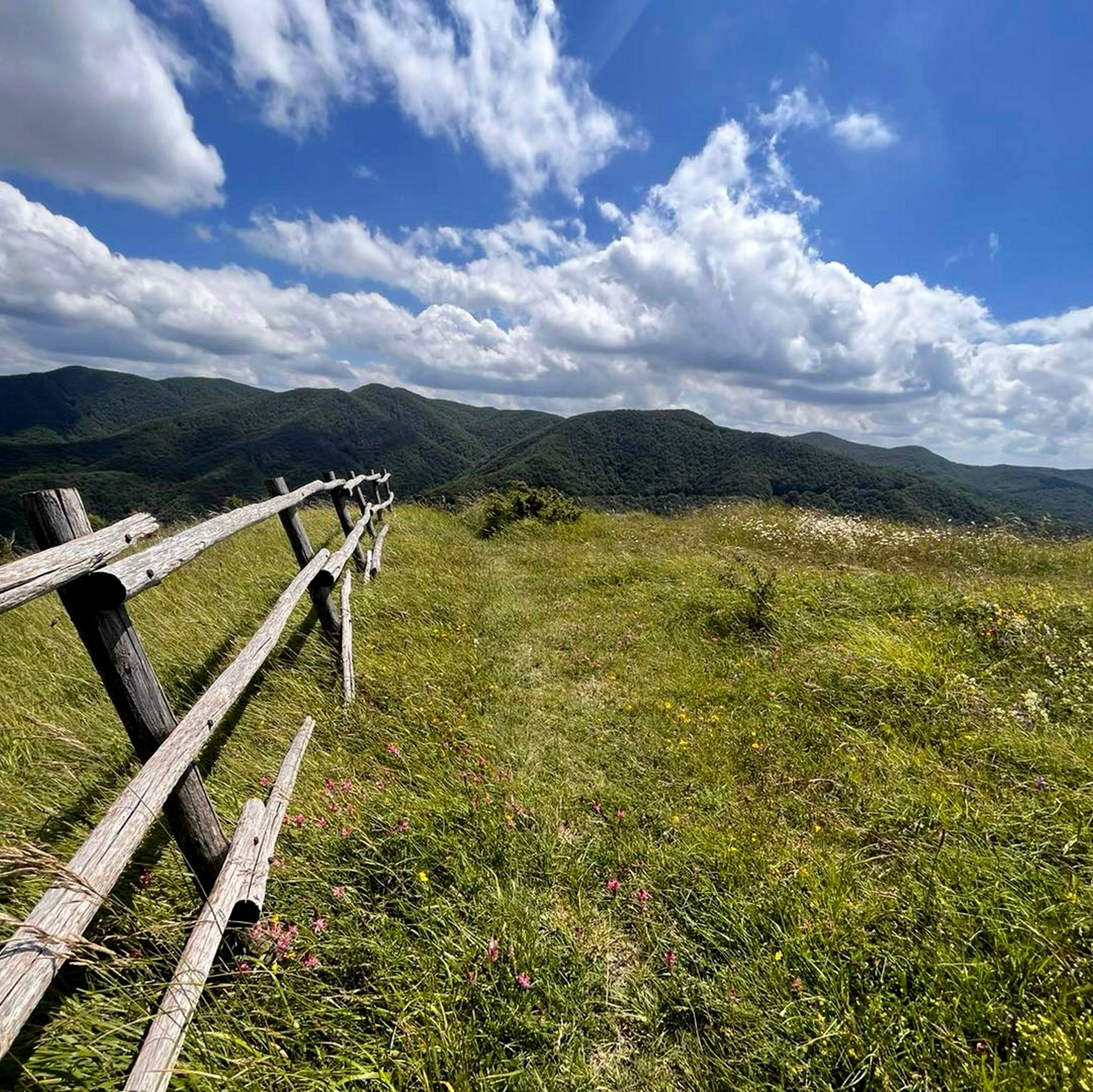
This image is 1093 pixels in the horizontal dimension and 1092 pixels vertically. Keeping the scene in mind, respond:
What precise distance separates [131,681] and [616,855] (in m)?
3.04

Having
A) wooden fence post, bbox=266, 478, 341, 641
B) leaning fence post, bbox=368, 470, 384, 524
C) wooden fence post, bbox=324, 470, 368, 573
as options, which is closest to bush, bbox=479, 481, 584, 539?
leaning fence post, bbox=368, 470, 384, 524

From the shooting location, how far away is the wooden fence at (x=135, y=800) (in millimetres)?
1729

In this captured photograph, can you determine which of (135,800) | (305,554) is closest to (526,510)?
(305,554)

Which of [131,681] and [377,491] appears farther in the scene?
[377,491]

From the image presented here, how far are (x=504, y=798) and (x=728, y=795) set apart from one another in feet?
5.71

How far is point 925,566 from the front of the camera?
10.3m

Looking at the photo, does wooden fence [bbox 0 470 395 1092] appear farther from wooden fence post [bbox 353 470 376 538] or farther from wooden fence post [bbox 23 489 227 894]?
wooden fence post [bbox 353 470 376 538]

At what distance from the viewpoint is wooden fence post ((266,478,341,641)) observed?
18.2 ft

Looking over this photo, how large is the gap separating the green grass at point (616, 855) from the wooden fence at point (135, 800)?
0.20m

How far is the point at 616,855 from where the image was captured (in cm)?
346

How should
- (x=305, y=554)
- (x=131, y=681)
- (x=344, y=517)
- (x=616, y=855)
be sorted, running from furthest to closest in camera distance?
(x=344, y=517)
(x=305, y=554)
(x=616, y=855)
(x=131, y=681)

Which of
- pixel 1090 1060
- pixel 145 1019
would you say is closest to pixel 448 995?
pixel 145 1019

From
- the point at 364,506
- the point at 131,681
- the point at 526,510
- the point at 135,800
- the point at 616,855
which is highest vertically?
the point at 131,681

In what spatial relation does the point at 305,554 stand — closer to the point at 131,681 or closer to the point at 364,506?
the point at 131,681
